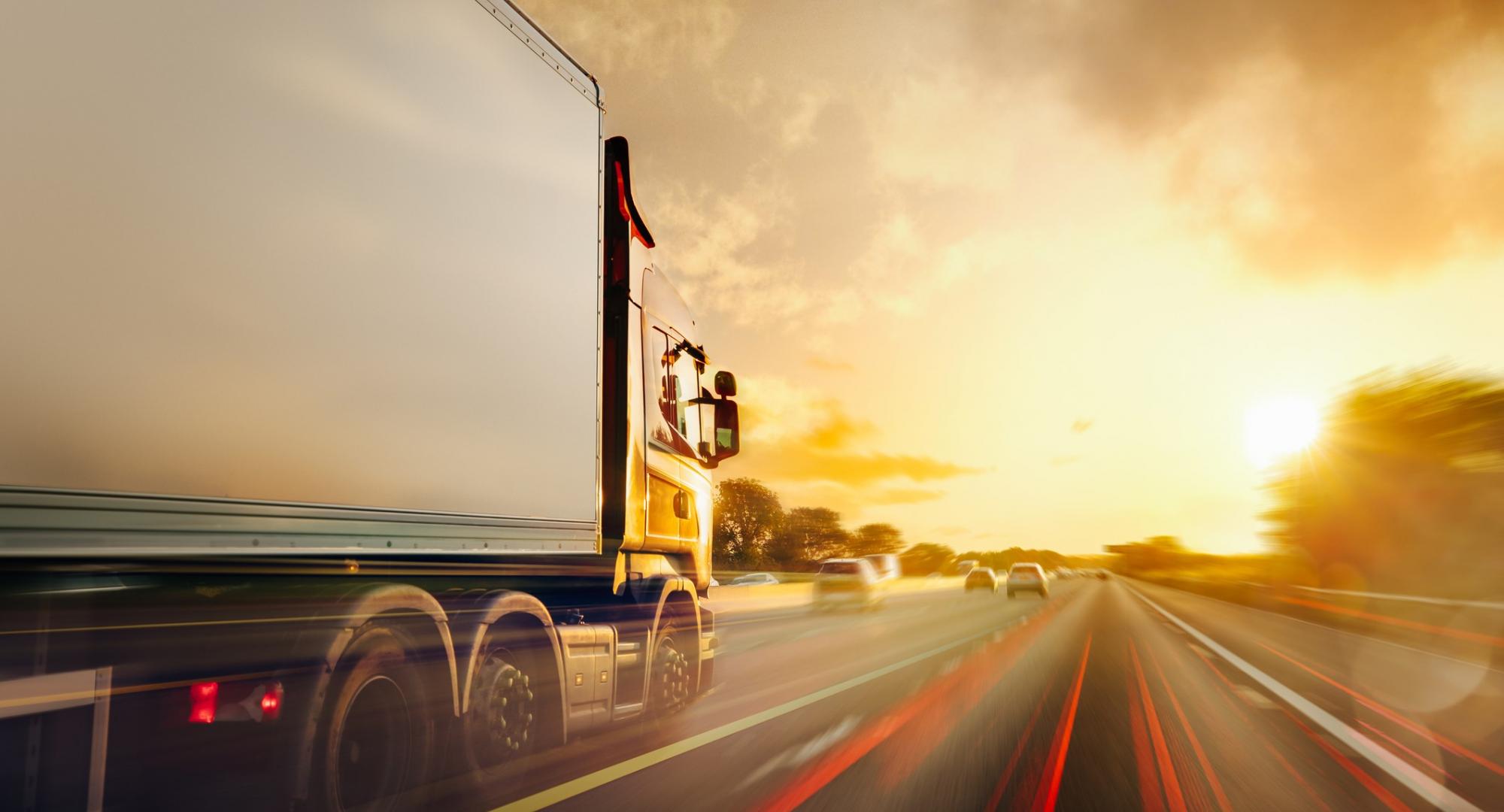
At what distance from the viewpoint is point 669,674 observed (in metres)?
8.16

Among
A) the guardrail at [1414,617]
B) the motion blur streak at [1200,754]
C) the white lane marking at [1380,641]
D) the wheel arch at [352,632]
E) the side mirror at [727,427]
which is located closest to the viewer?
the wheel arch at [352,632]

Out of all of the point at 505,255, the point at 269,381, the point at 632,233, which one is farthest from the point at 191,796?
the point at 632,233

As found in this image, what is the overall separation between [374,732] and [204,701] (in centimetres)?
101

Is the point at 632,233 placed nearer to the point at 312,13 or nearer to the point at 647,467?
the point at 647,467

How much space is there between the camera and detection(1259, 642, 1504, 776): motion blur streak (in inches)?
291

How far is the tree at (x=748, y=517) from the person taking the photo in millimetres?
108750

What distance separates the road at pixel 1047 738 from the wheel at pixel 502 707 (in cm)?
23

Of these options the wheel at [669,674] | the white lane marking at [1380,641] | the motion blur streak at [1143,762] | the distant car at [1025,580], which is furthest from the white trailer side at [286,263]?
the distant car at [1025,580]

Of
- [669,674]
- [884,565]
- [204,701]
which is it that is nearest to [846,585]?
[884,565]

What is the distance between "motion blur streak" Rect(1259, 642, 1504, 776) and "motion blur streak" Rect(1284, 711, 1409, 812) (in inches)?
37.0

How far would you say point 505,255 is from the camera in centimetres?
531

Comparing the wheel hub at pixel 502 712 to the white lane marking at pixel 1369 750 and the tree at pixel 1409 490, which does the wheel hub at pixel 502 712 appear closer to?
the white lane marking at pixel 1369 750

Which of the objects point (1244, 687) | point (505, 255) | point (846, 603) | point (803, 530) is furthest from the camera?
point (803, 530)

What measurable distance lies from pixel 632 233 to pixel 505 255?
2.27 m
